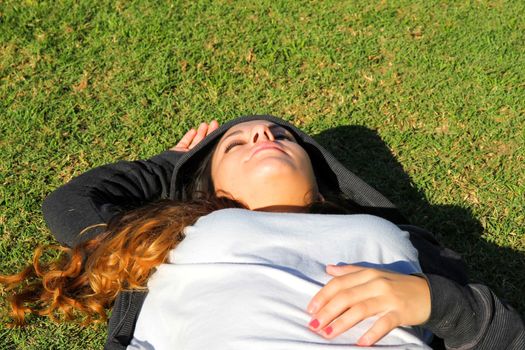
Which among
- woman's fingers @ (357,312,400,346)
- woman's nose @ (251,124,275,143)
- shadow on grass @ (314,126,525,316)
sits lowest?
shadow on grass @ (314,126,525,316)

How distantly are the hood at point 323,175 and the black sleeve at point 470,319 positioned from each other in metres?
0.83

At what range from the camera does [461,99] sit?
4457 millimetres

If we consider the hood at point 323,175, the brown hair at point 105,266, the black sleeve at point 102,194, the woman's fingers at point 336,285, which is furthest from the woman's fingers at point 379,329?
the black sleeve at point 102,194

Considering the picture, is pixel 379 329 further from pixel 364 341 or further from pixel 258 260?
pixel 258 260

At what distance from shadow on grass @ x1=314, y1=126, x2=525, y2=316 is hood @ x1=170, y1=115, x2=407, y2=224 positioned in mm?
482

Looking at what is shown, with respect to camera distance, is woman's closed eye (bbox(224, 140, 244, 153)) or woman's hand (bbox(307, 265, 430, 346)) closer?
woman's hand (bbox(307, 265, 430, 346))

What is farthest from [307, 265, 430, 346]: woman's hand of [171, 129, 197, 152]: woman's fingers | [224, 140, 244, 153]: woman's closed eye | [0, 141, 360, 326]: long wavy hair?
[171, 129, 197, 152]: woman's fingers

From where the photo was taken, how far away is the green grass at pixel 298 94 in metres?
3.75

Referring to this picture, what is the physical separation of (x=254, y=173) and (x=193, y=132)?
1.08 m

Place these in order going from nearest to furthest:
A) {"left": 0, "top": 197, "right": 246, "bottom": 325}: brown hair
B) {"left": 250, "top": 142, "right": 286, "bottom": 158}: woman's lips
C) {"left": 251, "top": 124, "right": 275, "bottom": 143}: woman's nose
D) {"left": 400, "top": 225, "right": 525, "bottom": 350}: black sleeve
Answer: {"left": 400, "top": 225, "right": 525, "bottom": 350}: black sleeve
{"left": 0, "top": 197, "right": 246, "bottom": 325}: brown hair
{"left": 250, "top": 142, "right": 286, "bottom": 158}: woman's lips
{"left": 251, "top": 124, "right": 275, "bottom": 143}: woman's nose

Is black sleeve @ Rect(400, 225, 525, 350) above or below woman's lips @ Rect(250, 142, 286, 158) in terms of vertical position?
below

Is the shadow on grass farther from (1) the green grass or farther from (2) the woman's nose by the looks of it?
(2) the woman's nose

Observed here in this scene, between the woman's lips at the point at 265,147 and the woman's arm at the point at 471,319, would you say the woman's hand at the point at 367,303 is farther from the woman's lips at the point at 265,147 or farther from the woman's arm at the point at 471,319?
the woman's lips at the point at 265,147

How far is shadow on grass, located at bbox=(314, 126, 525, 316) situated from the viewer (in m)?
3.45
